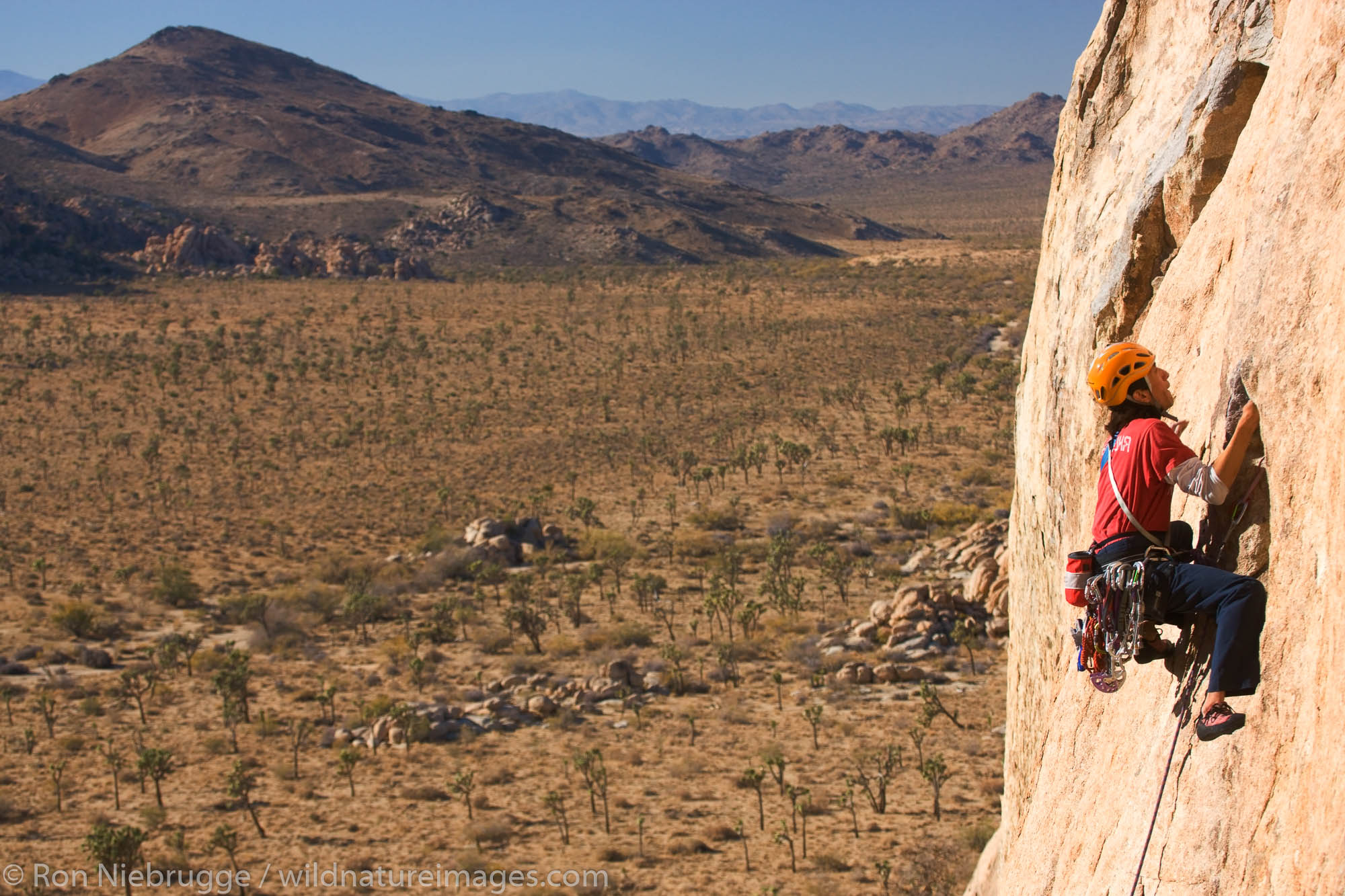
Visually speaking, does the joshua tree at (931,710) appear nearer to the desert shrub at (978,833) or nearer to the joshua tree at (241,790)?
the desert shrub at (978,833)

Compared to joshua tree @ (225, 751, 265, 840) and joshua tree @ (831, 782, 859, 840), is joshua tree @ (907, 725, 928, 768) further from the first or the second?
joshua tree @ (225, 751, 265, 840)

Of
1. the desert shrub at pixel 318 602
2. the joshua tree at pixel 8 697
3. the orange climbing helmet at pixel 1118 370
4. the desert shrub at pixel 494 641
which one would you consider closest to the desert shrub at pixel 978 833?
the desert shrub at pixel 494 641

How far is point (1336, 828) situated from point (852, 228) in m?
128

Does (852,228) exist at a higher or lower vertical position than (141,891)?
higher

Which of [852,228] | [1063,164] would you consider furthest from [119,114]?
[1063,164]

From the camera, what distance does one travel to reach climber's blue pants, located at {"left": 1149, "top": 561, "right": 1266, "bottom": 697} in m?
3.59

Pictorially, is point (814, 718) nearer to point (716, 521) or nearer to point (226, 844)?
point (226, 844)

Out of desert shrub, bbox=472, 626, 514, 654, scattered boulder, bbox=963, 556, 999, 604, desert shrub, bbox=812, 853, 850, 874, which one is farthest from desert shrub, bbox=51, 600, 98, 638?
scattered boulder, bbox=963, 556, 999, 604

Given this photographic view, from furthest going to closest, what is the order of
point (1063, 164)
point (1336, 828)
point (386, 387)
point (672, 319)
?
point (672, 319) → point (386, 387) → point (1063, 164) → point (1336, 828)

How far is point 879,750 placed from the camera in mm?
17281

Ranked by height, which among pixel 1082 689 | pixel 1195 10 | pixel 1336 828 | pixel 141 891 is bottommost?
pixel 141 891

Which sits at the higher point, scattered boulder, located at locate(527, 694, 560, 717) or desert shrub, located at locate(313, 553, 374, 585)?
desert shrub, located at locate(313, 553, 374, 585)

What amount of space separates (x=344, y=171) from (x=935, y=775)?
119 metres

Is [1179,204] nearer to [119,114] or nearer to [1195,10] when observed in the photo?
[1195,10]
